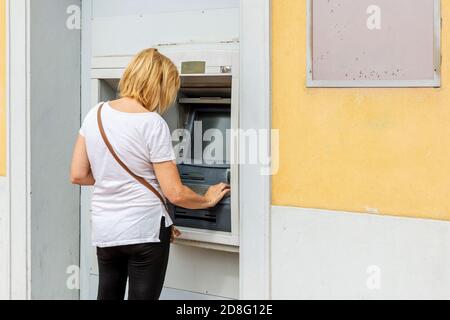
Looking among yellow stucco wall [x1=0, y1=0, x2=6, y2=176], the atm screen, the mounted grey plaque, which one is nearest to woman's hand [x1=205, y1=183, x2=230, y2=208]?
the atm screen

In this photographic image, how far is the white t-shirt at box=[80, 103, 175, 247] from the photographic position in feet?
8.54

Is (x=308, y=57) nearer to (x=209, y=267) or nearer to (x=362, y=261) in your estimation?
(x=362, y=261)

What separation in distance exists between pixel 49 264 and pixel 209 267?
1029 mm

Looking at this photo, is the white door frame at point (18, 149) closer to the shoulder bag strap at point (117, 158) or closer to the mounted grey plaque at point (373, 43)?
the shoulder bag strap at point (117, 158)

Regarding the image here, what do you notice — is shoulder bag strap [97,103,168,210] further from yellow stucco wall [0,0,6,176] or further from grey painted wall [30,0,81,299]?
yellow stucco wall [0,0,6,176]

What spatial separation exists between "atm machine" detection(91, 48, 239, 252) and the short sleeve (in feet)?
1.54

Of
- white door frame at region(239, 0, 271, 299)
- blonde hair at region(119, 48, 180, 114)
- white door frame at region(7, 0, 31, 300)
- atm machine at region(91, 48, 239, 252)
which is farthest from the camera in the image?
white door frame at region(7, 0, 31, 300)

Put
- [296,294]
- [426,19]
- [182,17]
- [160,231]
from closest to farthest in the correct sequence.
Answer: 1. [426,19]
2. [160,231]
3. [296,294]
4. [182,17]

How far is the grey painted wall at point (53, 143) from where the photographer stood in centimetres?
360

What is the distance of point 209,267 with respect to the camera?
11.0 feet

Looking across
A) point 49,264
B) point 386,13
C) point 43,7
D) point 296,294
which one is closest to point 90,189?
point 49,264

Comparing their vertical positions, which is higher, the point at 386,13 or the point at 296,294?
the point at 386,13

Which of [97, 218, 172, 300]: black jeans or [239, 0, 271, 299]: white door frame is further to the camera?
[239, 0, 271, 299]: white door frame

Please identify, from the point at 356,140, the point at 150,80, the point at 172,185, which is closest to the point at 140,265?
the point at 172,185
